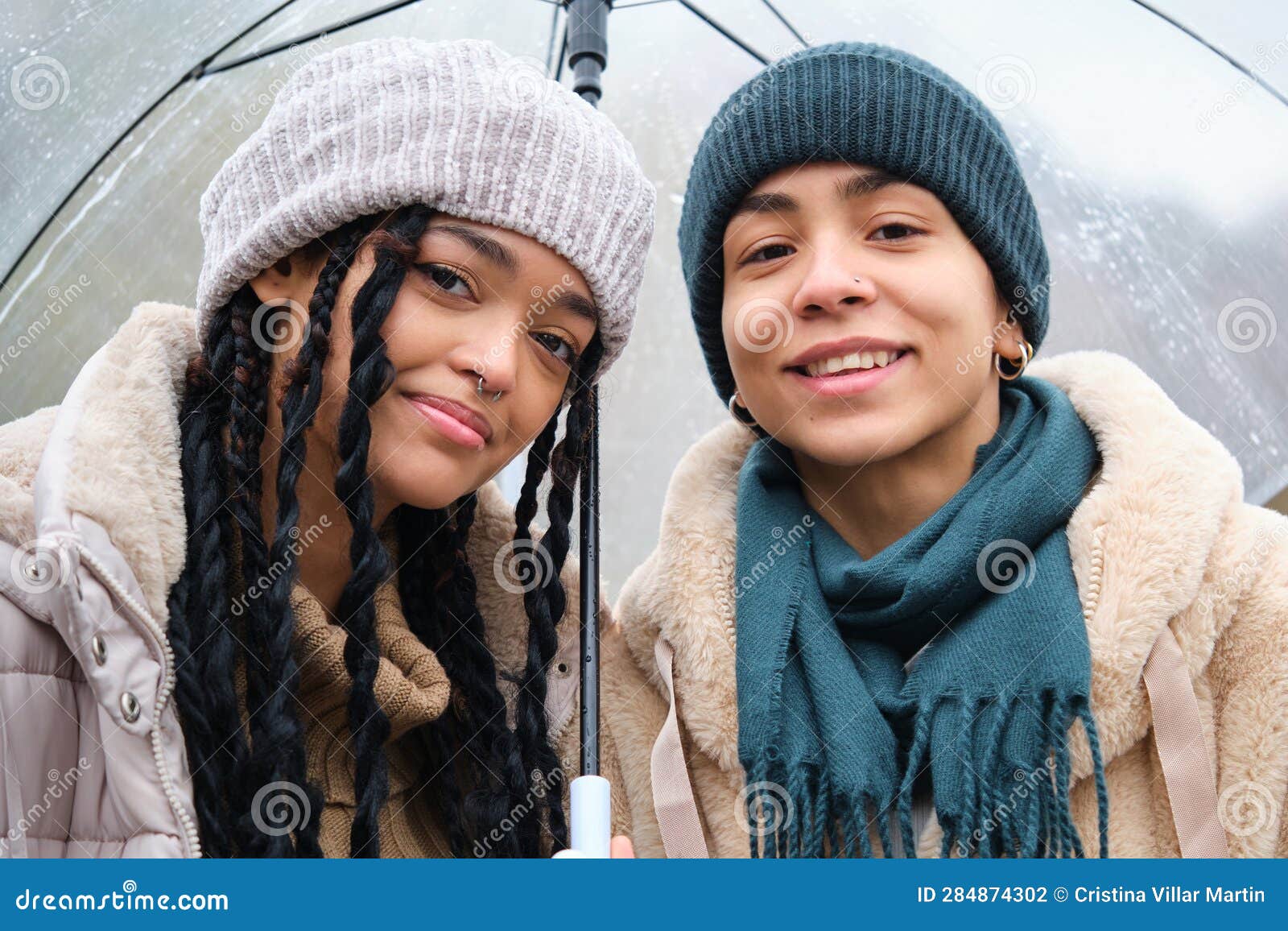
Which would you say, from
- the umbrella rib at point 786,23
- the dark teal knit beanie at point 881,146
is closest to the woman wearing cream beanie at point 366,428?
the dark teal knit beanie at point 881,146

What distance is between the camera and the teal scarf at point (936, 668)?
1.85m

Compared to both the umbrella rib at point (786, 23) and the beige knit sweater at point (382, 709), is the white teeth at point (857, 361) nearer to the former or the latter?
the beige knit sweater at point (382, 709)

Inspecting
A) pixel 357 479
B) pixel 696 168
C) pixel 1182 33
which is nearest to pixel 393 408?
pixel 357 479

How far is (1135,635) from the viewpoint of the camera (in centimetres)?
186

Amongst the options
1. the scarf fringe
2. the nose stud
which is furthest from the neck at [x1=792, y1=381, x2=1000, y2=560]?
the nose stud

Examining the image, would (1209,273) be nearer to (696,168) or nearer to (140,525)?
(696,168)

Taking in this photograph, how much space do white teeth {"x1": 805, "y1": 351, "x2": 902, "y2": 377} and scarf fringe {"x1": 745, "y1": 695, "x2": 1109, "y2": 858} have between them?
0.55 m

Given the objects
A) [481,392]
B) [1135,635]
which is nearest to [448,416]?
[481,392]

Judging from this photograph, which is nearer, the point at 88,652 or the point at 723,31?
the point at 88,652

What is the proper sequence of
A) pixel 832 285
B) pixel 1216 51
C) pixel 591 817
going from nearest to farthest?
pixel 591 817 → pixel 832 285 → pixel 1216 51

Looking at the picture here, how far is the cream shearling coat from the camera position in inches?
72.4

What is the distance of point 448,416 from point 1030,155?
155 centimetres

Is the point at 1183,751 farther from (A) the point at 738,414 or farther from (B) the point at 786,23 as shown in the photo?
(B) the point at 786,23

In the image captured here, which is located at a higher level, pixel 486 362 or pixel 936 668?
pixel 486 362
